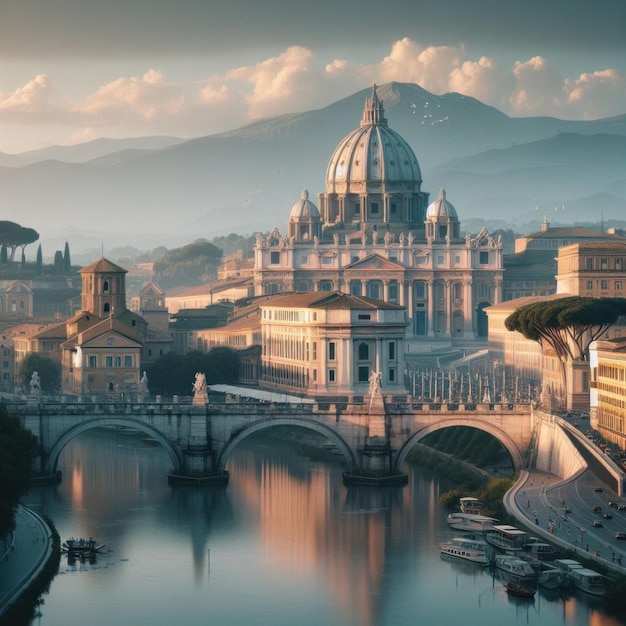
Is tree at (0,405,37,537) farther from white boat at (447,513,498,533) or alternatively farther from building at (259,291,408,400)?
building at (259,291,408,400)

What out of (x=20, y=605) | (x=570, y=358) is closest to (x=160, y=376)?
(x=570, y=358)

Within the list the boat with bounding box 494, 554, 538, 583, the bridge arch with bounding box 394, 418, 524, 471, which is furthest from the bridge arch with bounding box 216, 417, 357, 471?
the boat with bounding box 494, 554, 538, 583

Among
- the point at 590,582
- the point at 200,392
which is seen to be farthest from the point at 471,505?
the point at 590,582

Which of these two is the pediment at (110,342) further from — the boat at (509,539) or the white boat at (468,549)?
the boat at (509,539)

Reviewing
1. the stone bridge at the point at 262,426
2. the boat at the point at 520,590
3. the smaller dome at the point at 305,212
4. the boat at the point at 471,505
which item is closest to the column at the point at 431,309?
the smaller dome at the point at 305,212

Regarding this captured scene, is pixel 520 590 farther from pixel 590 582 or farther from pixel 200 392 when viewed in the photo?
pixel 200 392

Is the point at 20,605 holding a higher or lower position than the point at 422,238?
lower

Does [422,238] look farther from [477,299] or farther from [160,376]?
[160,376]
